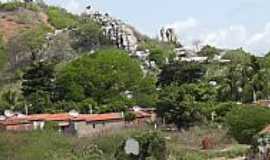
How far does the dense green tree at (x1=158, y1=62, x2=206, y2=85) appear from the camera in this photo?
59.7 metres

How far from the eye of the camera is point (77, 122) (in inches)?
1695

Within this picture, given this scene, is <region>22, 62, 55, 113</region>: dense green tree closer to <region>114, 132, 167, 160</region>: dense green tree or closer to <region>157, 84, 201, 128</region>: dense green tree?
<region>157, 84, 201, 128</region>: dense green tree

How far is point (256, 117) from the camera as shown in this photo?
30.4m

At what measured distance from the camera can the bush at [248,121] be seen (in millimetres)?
30172

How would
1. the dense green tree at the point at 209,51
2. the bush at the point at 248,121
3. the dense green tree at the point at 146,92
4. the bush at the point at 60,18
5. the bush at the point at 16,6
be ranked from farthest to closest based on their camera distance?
1. the bush at the point at 16,6
2. the bush at the point at 60,18
3. the dense green tree at the point at 209,51
4. the dense green tree at the point at 146,92
5. the bush at the point at 248,121

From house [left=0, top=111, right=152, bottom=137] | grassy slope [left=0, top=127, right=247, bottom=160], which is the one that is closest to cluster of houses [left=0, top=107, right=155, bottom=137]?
house [left=0, top=111, right=152, bottom=137]

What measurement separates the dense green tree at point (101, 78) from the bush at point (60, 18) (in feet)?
95.5

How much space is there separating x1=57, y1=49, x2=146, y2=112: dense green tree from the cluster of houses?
6407 mm

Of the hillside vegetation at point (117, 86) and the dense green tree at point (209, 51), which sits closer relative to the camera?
the hillside vegetation at point (117, 86)

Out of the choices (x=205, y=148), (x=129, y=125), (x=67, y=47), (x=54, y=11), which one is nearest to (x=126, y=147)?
(x=205, y=148)

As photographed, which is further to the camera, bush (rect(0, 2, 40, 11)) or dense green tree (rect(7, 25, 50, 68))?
bush (rect(0, 2, 40, 11))

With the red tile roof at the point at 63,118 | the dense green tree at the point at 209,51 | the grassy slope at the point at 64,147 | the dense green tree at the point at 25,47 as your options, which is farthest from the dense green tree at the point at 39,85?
the dense green tree at the point at 209,51

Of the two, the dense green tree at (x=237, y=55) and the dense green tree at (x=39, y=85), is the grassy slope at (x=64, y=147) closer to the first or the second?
the dense green tree at (x=39, y=85)

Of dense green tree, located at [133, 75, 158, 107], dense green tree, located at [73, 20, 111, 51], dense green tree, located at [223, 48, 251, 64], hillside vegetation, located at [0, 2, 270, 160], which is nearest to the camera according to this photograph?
hillside vegetation, located at [0, 2, 270, 160]
